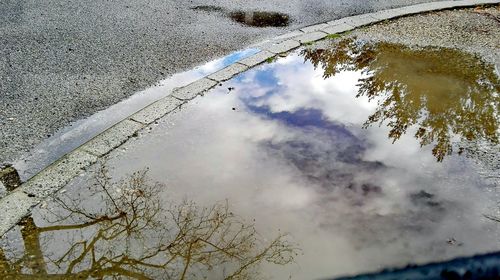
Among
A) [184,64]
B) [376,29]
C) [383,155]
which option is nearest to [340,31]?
[376,29]

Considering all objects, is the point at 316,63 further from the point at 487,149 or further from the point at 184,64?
the point at 487,149

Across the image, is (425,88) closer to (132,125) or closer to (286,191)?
(286,191)

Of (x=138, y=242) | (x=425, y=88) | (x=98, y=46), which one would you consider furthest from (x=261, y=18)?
(x=138, y=242)

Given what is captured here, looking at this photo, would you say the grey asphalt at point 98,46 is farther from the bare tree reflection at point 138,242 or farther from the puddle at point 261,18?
the bare tree reflection at point 138,242

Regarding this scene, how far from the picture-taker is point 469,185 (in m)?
3.25

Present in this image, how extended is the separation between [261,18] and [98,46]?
242cm

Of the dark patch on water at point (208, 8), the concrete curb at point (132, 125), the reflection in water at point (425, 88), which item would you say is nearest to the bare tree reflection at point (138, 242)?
the concrete curb at point (132, 125)

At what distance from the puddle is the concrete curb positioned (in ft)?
1.33

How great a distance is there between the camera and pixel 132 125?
3.78 meters

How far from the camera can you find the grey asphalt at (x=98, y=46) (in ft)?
12.9

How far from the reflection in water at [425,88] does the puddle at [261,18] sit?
992 mm

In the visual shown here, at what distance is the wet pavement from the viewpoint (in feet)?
8.79

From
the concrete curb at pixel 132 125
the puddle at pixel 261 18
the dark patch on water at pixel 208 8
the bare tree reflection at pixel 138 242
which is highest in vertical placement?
the dark patch on water at pixel 208 8

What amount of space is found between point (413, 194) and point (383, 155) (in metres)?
0.50
